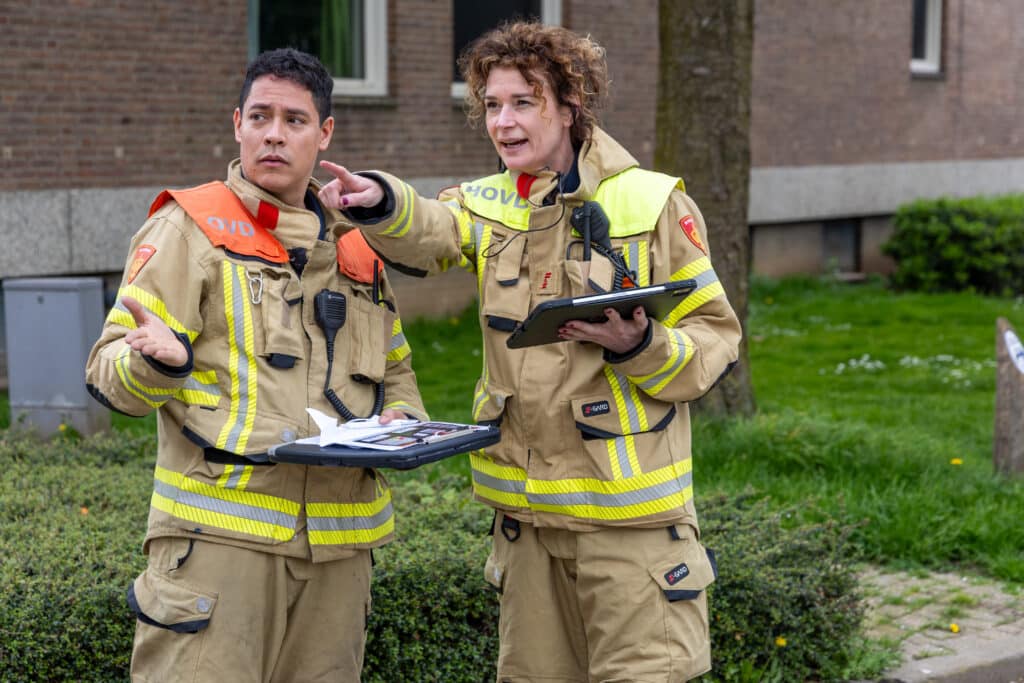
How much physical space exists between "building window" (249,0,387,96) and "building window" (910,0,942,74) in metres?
9.58

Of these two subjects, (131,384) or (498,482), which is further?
(498,482)

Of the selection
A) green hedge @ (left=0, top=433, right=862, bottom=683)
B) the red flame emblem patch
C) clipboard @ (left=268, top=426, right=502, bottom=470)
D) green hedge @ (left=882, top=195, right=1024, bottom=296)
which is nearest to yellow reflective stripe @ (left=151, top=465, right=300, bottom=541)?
clipboard @ (left=268, top=426, right=502, bottom=470)

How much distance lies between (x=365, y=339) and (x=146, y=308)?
0.59m

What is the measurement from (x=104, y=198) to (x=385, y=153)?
2.82 meters

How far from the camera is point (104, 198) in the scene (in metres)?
10.1

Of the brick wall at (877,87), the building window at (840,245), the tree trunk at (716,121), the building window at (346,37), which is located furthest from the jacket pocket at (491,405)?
the building window at (840,245)

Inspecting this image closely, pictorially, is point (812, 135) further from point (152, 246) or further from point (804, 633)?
point (152, 246)

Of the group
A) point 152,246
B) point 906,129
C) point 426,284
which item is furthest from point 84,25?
point 906,129

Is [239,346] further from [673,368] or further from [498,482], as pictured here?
[673,368]

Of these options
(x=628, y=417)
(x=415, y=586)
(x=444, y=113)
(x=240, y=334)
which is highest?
(x=444, y=113)

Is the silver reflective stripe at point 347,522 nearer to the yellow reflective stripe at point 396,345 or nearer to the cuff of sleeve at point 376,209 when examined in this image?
the yellow reflective stripe at point 396,345

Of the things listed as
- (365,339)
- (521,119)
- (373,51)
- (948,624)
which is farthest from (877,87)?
(365,339)

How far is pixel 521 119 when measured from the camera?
3369 mm

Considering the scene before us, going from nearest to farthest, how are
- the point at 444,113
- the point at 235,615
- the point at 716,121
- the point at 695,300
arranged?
the point at 235,615 → the point at 695,300 → the point at 716,121 → the point at 444,113
